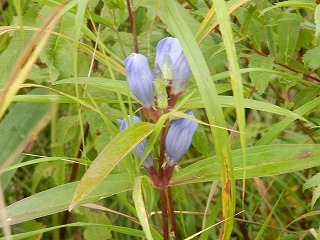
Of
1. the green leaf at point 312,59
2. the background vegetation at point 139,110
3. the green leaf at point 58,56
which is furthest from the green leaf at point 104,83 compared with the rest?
the green leaf at point 312,59

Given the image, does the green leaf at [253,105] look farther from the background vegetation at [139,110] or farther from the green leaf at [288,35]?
the green leaf at [288,35]

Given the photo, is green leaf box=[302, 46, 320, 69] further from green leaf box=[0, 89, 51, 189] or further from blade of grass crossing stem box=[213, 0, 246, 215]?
green leaf box=[0, 89, 51, 189]

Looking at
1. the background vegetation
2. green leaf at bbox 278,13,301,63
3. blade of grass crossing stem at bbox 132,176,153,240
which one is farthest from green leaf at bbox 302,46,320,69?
blade of grass crossing stem at bbox 132,176,153,240

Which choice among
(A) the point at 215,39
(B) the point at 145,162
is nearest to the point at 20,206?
(B) the point at 145,162

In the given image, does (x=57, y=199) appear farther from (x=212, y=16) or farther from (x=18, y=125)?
(x=18, y=125)

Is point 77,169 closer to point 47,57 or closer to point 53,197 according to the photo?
point 47,57

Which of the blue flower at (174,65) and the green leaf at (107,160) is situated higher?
the blue flower at (174,65)
